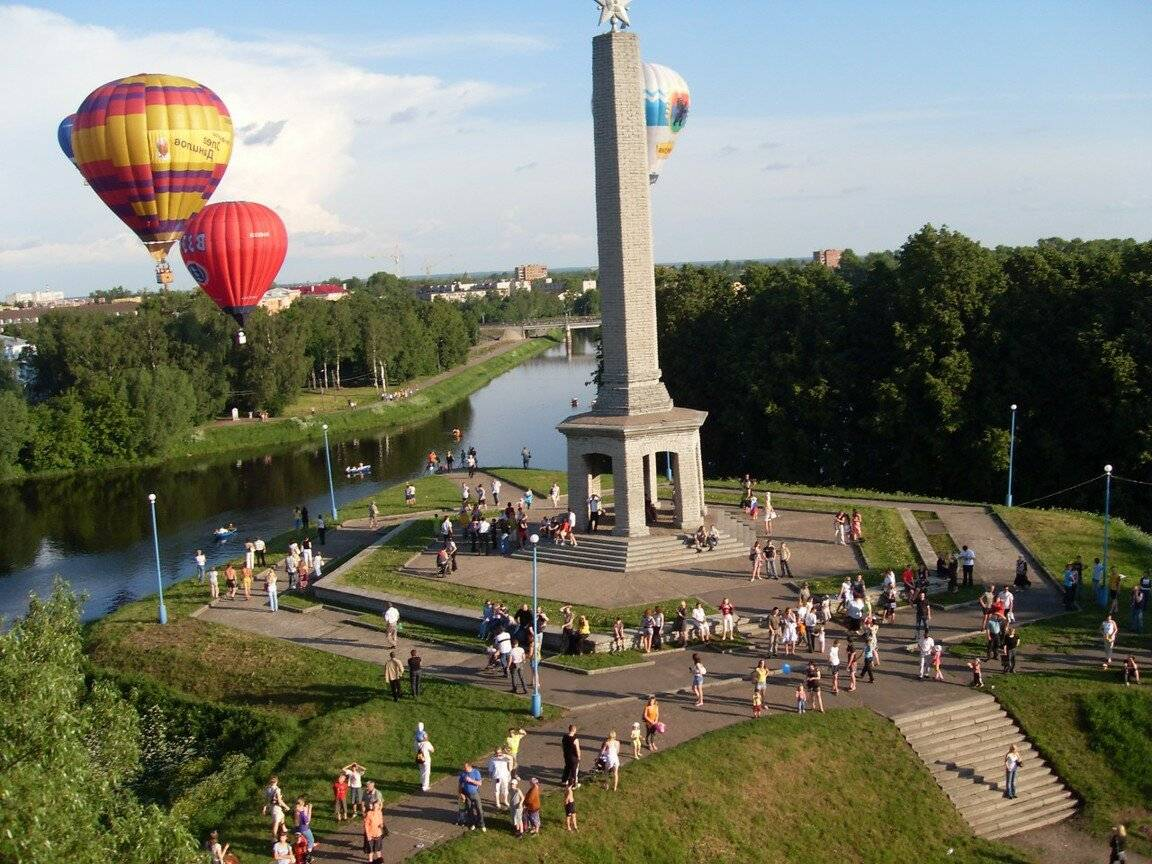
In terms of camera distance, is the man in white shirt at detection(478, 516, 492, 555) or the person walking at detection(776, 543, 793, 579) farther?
the man in white shirt at detection(478, 516, 492, 555)

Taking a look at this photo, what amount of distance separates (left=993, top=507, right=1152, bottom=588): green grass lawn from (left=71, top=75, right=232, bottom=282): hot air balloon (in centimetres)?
3622

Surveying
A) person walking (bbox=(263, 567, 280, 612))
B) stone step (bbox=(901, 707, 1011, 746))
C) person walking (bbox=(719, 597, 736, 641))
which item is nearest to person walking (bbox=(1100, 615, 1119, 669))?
stone step (bbox=(901, 707, 1011, 746))

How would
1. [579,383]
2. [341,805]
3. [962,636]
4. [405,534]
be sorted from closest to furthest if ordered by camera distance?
[341,805], [962,636], [405,534], [579,383]

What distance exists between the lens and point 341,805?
2044 centimetres

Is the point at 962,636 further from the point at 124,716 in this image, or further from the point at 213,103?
the point at 213,103

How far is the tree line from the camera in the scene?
2960 inches

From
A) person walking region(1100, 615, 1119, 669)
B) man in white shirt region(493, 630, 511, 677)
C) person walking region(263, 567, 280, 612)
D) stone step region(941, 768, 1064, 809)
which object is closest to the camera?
stone step region(941, 768, 1064, 809)

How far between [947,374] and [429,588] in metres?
25.8

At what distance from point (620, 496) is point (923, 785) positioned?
15595mm

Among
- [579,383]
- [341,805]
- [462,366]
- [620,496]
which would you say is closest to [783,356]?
[620,496]

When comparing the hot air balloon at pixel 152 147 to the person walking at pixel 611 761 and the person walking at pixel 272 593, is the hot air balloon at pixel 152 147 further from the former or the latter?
the person walking at pixel 611 761

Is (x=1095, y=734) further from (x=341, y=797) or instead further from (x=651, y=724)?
(x=341, y=797)

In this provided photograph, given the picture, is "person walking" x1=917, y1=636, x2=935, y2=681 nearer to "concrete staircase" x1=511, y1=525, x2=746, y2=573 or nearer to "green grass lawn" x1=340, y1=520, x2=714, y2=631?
"green grass lawn" x1=340, y1=520, x2=714, y2=631

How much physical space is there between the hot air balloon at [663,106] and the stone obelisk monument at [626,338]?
21.8 m
